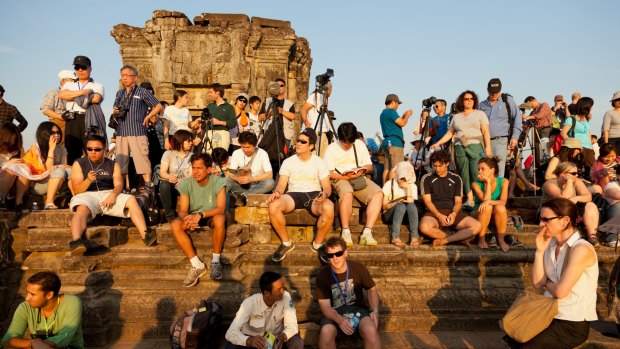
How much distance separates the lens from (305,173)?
20.0 feet

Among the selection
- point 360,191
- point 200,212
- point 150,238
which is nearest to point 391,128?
point 360,191

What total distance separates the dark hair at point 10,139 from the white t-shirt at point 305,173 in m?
3.50

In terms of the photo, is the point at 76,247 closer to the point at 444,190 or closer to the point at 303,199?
the point at 303,199

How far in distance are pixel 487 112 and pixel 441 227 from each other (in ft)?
8.10

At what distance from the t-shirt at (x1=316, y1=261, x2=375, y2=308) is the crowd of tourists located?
0.04 feet

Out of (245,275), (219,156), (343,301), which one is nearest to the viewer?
(343,301)

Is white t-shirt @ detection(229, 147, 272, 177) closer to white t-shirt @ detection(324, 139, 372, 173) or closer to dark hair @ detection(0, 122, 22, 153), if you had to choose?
white t-shirt @ detection(324, 139, 372, 173)

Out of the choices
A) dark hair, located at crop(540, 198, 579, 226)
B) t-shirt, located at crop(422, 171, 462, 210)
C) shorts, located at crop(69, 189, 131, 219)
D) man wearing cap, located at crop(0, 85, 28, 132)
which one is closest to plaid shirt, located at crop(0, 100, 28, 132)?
man wearing cap, located at crop(0, 85, 28, 132)

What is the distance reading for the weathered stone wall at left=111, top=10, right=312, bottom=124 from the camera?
13047mm

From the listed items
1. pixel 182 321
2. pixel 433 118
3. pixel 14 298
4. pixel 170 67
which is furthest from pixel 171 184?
pixel 170 67

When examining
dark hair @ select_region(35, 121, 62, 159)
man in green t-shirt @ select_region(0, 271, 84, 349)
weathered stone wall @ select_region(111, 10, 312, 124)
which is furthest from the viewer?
weathered stone wall @ select_region(111, 10, 312, 124)

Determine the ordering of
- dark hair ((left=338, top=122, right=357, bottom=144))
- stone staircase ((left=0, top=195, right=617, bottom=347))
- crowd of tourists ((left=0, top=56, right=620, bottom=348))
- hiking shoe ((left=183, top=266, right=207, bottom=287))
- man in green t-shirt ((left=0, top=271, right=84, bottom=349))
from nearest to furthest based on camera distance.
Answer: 1. man in green t-shirt ((left=0, top=271, right=84, bottom=349))
2. crowd of tourists ((left=0, top=56, right=620, bottom=348))
3. stone staircase ((left=0, top=195, right=617, bottom=347))
4. hiking shoe ((left=183, top=266, right=207, bottom=287))
5. dark hair ((left=338, top=122, right=357, bottom=144))

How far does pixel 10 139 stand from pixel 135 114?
160 cm

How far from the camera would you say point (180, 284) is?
17.1 feet
